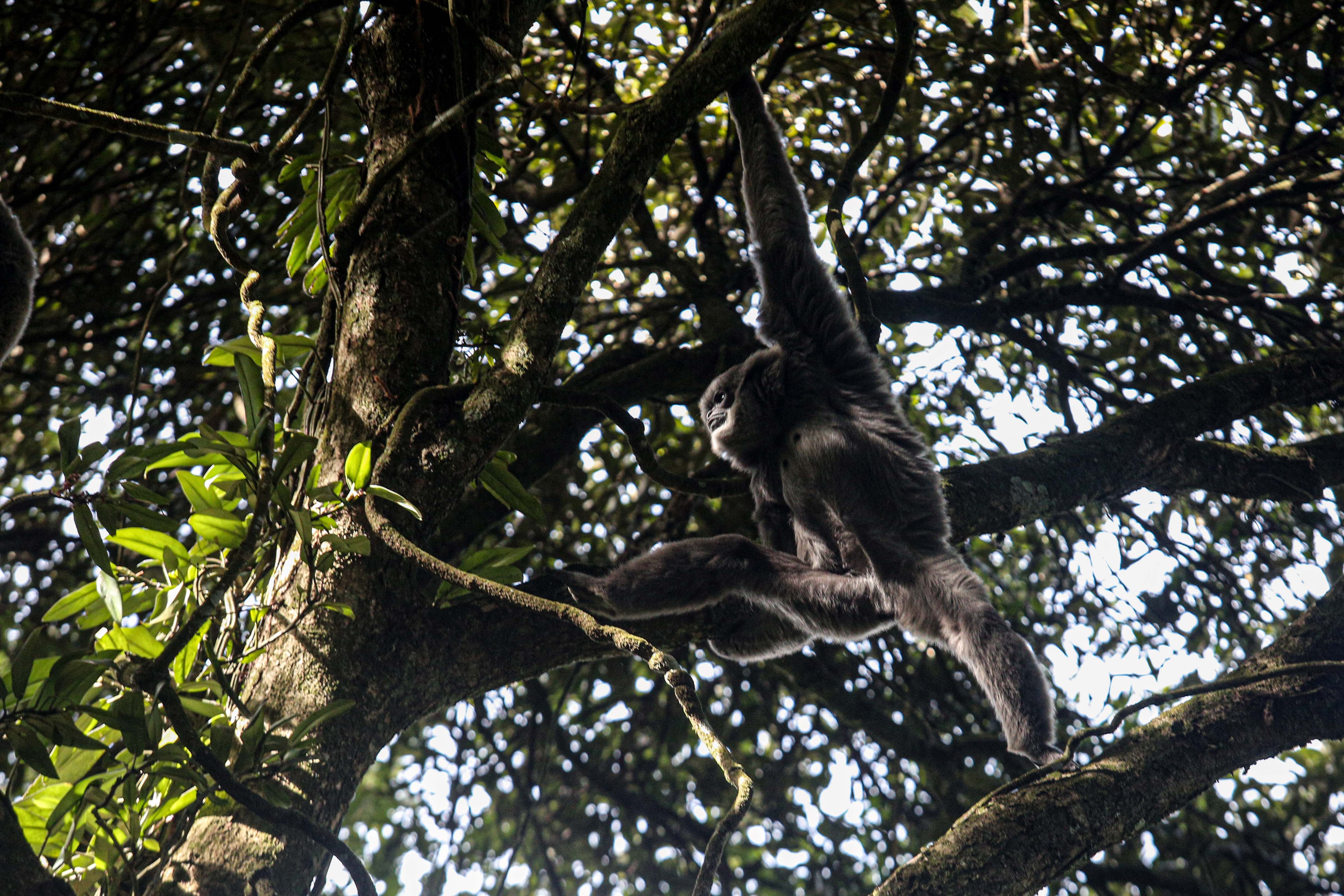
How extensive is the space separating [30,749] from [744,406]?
10.4ft

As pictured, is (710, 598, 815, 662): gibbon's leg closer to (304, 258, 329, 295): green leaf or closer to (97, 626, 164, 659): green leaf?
(304, 258, 329, 295): green leaf

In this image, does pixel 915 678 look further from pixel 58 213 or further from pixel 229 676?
pixel 58 213

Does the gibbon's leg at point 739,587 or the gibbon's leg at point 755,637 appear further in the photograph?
the gibbon's leg at point 755,637

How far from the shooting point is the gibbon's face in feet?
14.8

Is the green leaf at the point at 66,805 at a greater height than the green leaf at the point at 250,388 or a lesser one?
lesser

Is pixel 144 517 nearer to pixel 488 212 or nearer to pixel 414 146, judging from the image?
pixel 414 146

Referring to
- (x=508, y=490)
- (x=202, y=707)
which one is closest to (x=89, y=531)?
(x=202, y=707)

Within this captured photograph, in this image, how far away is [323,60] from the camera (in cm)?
510

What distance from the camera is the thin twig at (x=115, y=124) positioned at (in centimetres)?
232

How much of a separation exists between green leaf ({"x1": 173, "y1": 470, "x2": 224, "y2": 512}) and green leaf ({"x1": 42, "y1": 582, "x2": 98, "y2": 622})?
351 mm

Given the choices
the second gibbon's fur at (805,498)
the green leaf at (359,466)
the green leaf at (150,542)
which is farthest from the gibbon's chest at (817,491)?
the green leaf at (150,542)

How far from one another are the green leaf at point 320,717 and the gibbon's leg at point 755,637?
6.73 ft

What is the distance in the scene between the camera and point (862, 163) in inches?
157

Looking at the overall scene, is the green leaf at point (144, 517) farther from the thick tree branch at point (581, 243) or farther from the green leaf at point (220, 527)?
the thick tree branch at point (581, 243)
